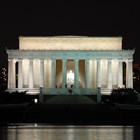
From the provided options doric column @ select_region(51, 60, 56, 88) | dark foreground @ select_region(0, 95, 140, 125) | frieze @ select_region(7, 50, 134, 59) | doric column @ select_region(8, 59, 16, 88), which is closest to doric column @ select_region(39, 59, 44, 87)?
frieze @ select_region(7, 50, 134, 59)

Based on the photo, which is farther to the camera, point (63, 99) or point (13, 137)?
point (63, 99)

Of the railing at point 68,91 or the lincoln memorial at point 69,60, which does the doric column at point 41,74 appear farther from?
the railing at point 68,91

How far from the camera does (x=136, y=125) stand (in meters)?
71.6

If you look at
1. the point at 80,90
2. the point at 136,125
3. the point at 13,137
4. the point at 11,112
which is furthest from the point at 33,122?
the point at 80,90

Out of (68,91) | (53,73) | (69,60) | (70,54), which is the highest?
(70,54)

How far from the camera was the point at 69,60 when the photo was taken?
164 metres

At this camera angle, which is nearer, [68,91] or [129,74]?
[68,91]

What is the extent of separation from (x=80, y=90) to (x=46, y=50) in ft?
42.9

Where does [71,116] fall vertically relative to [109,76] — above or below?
below

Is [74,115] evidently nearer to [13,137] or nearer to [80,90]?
[13,137]

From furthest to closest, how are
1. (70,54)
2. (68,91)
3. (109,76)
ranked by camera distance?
1. (109,76)
2. (70,54)
3. (68,91)

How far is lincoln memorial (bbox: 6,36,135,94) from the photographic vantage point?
155 meters

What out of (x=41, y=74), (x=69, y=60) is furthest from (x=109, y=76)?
(x=41, y=74)

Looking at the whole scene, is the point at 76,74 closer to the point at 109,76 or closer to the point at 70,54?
the point at 70,54
